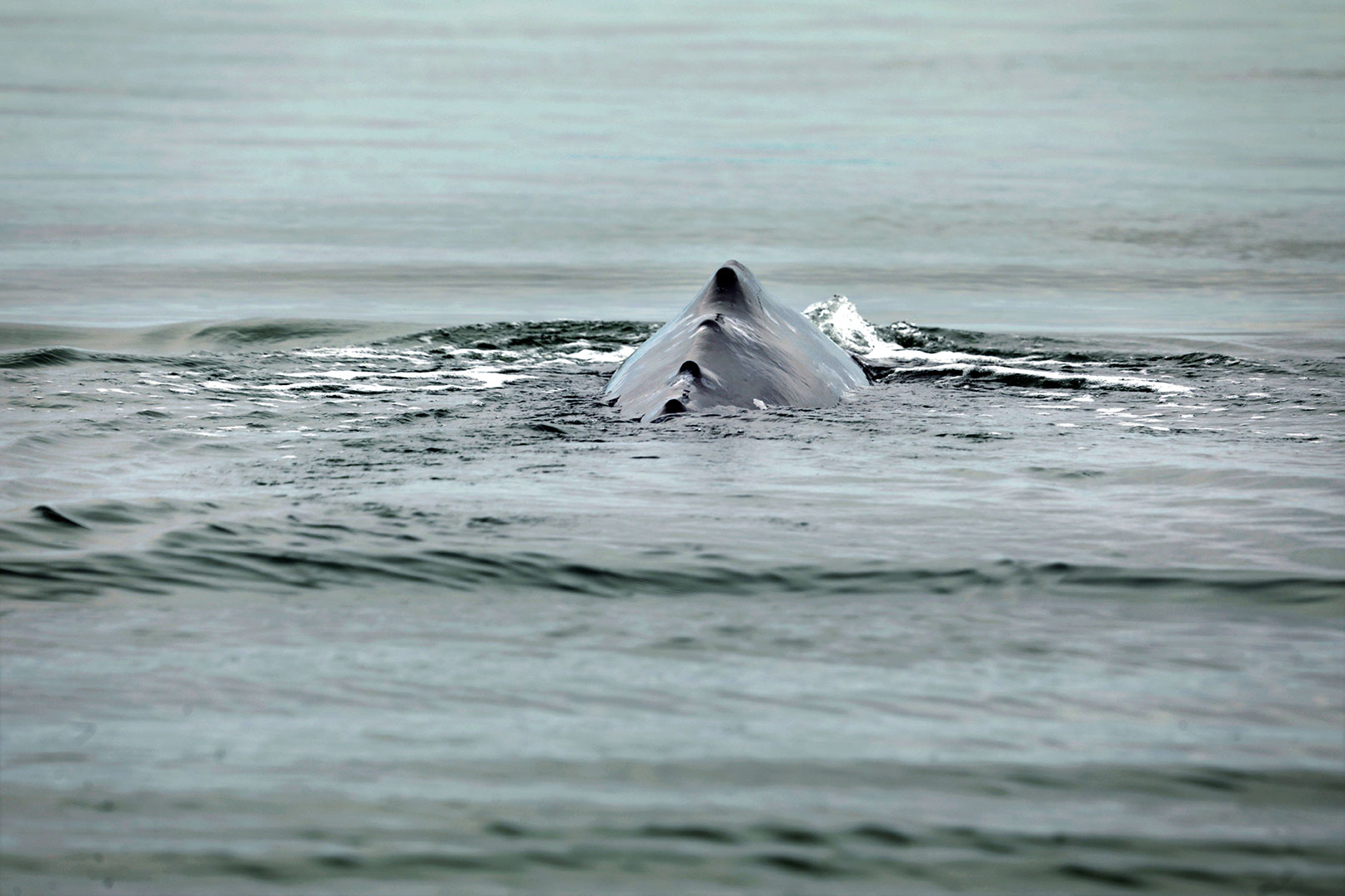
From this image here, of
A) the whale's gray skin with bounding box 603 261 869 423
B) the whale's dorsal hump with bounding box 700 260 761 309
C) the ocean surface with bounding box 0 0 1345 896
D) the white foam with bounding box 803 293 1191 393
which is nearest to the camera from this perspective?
the ocean surface with bounding box 0 0 1345 896

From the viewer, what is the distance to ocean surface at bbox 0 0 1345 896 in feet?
10.2

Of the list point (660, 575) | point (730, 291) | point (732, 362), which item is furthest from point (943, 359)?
point (660, 575)

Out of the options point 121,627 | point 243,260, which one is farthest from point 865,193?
point 121,627

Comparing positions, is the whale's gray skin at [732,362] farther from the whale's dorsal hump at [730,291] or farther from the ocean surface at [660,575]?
the ocean surface at [660,575]

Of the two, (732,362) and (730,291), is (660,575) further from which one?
(730,291)

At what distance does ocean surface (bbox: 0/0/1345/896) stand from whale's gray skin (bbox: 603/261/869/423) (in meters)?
0.20

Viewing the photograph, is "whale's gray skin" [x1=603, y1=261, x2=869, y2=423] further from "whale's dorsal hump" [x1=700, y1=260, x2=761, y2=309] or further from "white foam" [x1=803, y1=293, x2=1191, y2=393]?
"white foam" [x1=803, y1=293, x2=1191, y2=393]

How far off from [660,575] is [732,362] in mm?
2642

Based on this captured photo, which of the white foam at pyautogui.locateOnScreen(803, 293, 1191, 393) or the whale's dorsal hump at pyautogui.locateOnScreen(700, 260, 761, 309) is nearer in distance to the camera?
the whale's dorsal hump at pyautogui.locateOnScreen(700, 260, 761, 309)

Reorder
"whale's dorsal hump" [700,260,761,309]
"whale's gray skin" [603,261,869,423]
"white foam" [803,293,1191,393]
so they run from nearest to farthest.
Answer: "whale's gray skin" [603,261,869,423] → "whale's dorsal hump" [700,260,761,309] → "white foam" [803,293,1191,393]

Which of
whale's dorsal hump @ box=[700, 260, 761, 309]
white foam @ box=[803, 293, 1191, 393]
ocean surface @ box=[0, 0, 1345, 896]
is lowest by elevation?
ocean surface @ box=[0, 0, 1345, 896]

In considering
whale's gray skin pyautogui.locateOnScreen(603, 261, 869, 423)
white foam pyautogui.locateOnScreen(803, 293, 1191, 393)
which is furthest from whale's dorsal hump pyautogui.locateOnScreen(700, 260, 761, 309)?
white foam pyautogui.locateOnScreen(803, 293, 1191, 393)

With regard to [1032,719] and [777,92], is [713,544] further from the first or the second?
[777,92]

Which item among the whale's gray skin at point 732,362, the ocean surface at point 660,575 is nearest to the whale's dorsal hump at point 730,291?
the whale's gray skin at point 732,362
